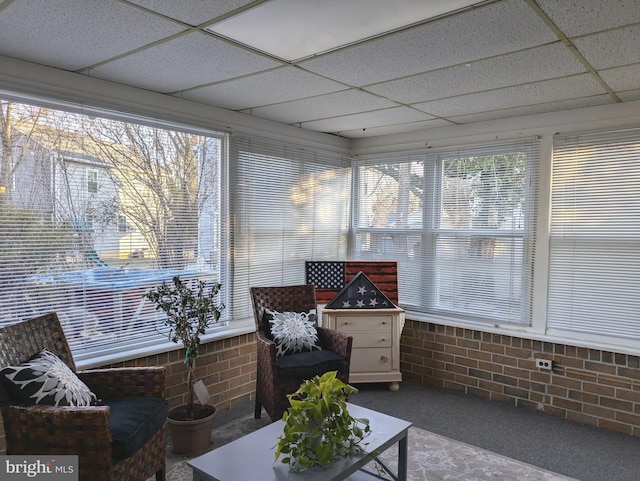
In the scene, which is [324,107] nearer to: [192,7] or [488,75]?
[488,75]

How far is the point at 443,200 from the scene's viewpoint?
4.39m

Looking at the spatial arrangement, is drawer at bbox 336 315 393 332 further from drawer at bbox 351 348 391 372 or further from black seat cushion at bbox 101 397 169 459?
black seat cushion at bbox 101 397 169 459

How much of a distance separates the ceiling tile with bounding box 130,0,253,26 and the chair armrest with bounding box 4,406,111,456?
1.77m

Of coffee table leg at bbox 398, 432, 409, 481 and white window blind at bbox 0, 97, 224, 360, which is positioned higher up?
white window blind at bbox 0, 97, 224, 360

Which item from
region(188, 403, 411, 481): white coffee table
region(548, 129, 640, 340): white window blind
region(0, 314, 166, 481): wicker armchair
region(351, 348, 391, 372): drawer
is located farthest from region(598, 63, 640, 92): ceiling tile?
region(0, 314, 166, 481): wicker armchair

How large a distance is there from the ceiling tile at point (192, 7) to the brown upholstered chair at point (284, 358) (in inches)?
81.9

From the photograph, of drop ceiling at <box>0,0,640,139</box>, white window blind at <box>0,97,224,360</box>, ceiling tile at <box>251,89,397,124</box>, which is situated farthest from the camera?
ceiling tile at <box>251,89,397,124</box>

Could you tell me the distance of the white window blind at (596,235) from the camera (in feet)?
11.2

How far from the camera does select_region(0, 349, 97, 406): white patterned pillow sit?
2102mm

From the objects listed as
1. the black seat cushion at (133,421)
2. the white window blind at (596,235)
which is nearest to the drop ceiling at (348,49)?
the white window blind at (596,235)

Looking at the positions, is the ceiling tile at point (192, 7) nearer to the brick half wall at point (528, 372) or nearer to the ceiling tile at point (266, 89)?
the ceiling tile at point (266, 89)

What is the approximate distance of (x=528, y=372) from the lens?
381 cm

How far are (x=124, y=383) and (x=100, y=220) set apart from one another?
1.11m

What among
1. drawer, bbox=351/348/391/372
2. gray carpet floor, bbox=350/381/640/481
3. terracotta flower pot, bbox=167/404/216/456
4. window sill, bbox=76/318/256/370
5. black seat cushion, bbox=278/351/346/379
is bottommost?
gray carpet floor, bbox=350/381/640/481
